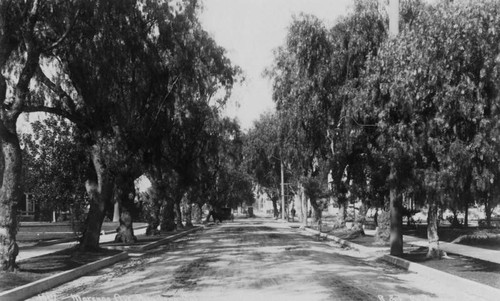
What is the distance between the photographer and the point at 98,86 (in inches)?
780

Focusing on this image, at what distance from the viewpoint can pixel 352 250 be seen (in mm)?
23000

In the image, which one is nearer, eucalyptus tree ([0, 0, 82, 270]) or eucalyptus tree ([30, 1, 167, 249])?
eucalyptus tree ([0, 0, 82, 270])

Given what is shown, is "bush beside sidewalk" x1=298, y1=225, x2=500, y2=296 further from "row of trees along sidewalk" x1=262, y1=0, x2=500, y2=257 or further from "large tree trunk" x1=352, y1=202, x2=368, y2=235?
"large tree trunk" x1=352, y1=202, x2=368, y2=235

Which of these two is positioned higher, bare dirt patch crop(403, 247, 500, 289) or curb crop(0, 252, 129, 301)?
curb crop(0, 252, 129, 301)

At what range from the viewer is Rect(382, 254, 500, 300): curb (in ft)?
36.6

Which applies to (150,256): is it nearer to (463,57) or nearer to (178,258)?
(178,258)

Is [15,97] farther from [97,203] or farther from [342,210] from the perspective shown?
[342,210]

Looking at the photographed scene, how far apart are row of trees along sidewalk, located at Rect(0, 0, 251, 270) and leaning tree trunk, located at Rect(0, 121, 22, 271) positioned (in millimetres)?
25

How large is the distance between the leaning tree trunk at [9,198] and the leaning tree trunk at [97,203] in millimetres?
6061

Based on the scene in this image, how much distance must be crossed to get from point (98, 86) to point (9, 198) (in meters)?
6.69

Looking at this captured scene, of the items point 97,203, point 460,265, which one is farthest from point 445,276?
point 97,203

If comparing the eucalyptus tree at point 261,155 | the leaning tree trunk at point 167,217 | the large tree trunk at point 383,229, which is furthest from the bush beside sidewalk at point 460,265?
the eucalyptus tree at point 261,155

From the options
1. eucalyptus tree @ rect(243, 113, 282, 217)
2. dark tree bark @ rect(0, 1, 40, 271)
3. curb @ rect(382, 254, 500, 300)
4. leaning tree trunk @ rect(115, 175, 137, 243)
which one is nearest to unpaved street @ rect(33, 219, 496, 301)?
curb @ rect(382, 254, 500, 300)

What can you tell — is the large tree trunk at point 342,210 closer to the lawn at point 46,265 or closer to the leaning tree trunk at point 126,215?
the leaning tree trunk at point 126,215
